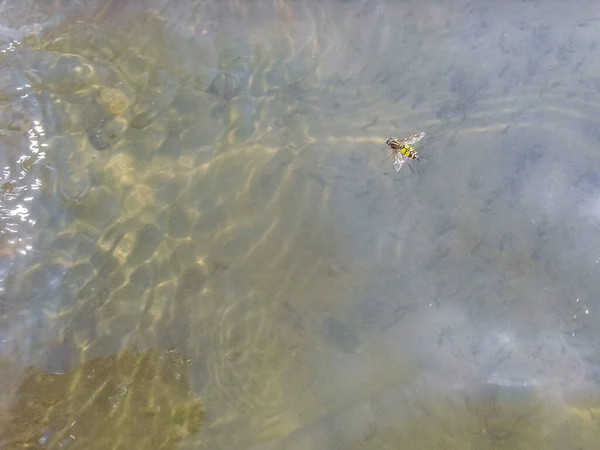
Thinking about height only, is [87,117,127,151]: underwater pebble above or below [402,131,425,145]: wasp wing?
above

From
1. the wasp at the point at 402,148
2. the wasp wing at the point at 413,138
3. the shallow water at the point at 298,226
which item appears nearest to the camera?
the shallow water at the point at 298,226

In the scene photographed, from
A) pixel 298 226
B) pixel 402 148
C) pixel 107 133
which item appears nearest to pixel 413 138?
pixel 402 148

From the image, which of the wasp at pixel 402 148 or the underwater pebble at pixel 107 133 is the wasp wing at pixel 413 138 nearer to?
the wasp at pixel 402 148

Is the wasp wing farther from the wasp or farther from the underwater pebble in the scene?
the underwater pebble

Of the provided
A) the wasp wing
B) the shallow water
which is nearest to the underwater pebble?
the shallow water

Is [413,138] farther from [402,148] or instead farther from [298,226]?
[298,226]

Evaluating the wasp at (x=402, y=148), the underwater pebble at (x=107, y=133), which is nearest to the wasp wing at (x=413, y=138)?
the wasp at (x=402, y=148)

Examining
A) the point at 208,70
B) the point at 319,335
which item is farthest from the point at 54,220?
the point at 319,335
